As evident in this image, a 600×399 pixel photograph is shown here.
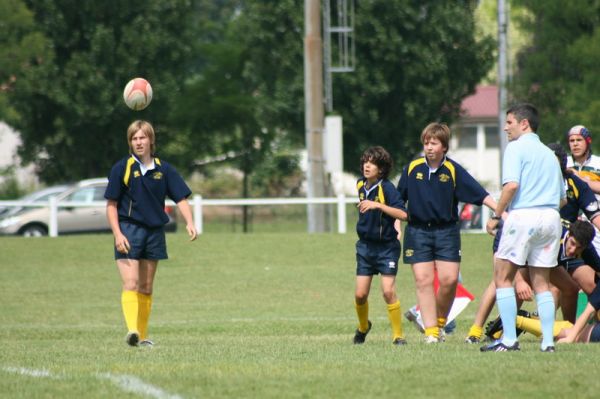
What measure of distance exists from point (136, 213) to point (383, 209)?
7.36ft

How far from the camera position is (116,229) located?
37.8 ft

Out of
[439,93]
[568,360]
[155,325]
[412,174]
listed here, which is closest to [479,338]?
[412,174]

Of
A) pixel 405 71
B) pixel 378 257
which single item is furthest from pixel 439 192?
pixel 405 71

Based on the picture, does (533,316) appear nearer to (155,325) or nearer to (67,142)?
(155,325)

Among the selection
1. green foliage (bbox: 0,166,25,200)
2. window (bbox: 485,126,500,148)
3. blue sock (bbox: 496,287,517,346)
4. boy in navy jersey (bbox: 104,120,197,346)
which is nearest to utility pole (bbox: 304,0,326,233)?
boy in navy jersey (bbox: 104,120,197,346)

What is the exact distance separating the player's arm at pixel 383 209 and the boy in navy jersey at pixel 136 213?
1.57 metres

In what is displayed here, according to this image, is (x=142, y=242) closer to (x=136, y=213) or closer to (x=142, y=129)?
(x=136, y=213)

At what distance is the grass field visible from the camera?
8164 mm

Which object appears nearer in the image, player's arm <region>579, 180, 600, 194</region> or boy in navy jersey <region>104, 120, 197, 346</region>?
boy in navy jersey <region>104, 120, 197, 346</region>

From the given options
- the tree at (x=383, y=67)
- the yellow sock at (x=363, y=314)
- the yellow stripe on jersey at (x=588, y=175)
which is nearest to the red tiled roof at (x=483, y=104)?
the tree at (x=383, y=67)

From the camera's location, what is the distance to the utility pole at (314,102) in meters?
28.4

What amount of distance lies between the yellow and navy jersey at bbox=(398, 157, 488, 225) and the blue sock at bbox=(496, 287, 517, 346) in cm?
172

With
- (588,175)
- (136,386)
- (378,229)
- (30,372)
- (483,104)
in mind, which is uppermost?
(588,175)

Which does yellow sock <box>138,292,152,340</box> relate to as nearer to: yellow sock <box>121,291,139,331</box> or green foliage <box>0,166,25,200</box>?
yellow sock <box>121,291,139,331</box>
